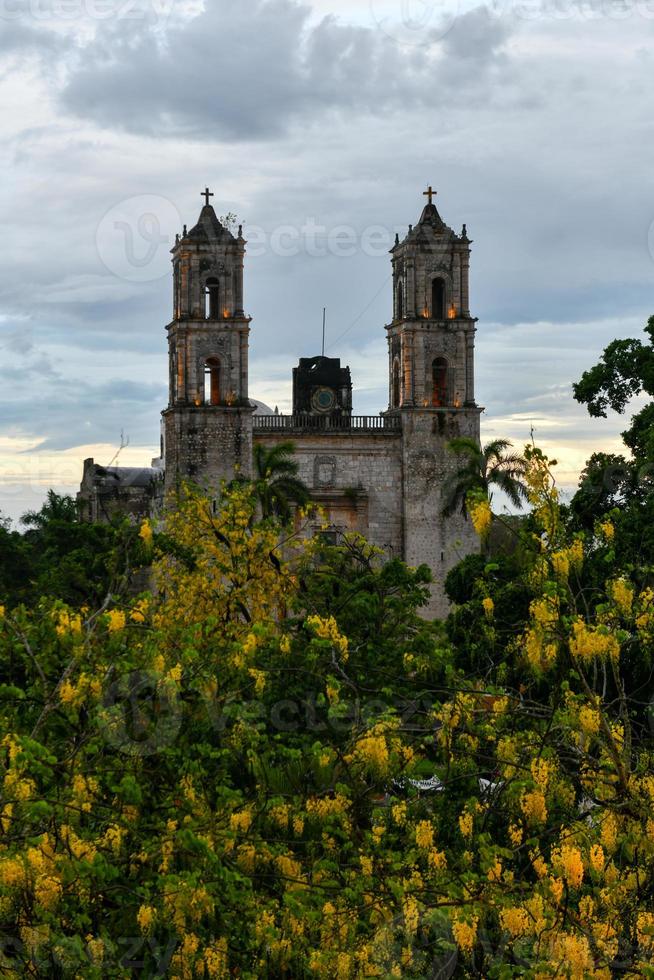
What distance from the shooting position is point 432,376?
188 ft

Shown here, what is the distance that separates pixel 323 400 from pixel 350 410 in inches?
56.1

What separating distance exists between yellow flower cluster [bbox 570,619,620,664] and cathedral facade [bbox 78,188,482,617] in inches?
1586

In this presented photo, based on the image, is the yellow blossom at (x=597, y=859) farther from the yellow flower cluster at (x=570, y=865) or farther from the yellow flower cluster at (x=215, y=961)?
the yellow flower cluster at (x=215, y=961)

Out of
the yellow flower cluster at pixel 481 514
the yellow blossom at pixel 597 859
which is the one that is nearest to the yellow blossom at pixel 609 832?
the yellow blossom at pixel 597 859

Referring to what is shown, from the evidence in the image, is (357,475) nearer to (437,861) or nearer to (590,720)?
(437,861)

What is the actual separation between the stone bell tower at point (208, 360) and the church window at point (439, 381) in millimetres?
6797

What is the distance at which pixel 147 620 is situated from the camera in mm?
16781

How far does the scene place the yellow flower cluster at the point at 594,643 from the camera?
44.5 ft

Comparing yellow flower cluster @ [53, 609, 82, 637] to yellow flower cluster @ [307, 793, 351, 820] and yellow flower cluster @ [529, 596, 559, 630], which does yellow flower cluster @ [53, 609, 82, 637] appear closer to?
yellow flower cluster @ [307, 793, 351, 820]

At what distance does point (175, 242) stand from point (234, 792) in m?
45.2

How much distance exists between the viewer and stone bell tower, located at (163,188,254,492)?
179 feet

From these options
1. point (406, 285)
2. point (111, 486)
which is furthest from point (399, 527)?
point (111, 486)

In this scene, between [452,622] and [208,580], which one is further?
[452,622]

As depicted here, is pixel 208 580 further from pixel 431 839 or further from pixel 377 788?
pixel 431 839
